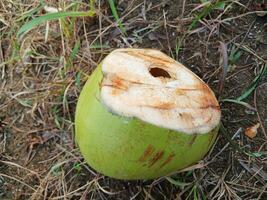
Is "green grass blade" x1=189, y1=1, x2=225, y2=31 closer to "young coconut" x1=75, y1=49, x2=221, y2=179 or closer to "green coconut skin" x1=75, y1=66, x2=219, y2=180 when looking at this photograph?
"young coconut" x1=75, y1=49, x2=221, y2=179

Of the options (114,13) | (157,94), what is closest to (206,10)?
(114,13)

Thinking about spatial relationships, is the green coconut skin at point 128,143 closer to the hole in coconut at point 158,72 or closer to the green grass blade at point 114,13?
the hole in coconut at point 158,72

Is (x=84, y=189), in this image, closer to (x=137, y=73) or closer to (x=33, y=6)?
(x=137, y=73)

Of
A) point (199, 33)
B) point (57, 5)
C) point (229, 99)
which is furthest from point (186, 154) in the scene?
point (57, 5)

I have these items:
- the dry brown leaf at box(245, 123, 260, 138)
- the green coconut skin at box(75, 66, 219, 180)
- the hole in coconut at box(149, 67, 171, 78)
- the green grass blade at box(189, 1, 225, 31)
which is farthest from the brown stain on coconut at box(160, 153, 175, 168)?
the green grass blade at box(189, 1, 225, 31)

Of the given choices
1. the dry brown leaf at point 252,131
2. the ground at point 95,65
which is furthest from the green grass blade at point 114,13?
the dry brown leaf at point 252,131

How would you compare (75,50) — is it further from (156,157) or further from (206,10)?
(156,157)
